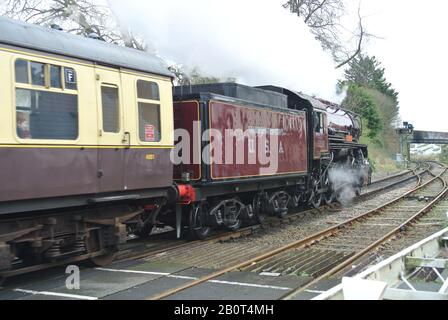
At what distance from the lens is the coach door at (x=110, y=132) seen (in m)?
6.48

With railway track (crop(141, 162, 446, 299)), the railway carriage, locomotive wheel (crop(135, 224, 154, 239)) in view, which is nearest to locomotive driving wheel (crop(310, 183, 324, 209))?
railway track (crop(141, 162, 446, 299))

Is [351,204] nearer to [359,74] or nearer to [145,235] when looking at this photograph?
[145,235]

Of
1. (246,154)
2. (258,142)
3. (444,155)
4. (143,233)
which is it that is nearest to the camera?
(143,233)

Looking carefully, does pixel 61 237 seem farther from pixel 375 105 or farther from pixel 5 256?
pixel 375 105

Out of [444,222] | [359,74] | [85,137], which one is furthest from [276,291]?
[359,74]

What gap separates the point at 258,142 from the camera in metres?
10.4

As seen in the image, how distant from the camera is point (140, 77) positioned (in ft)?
23.6

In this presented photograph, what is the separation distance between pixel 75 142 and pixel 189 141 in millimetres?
2869

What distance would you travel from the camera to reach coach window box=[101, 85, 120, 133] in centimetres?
657

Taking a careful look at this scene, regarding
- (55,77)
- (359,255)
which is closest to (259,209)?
(359,255)

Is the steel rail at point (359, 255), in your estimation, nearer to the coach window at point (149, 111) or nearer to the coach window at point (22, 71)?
the coach window at point (149, 111)

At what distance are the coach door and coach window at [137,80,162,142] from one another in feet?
1.35

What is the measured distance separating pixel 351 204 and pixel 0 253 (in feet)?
41.5

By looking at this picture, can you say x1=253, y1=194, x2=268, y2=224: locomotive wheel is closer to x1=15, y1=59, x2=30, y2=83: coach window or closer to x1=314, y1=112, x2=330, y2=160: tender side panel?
x1=314, y1=112, x2=330, y2=160: tender side panel
